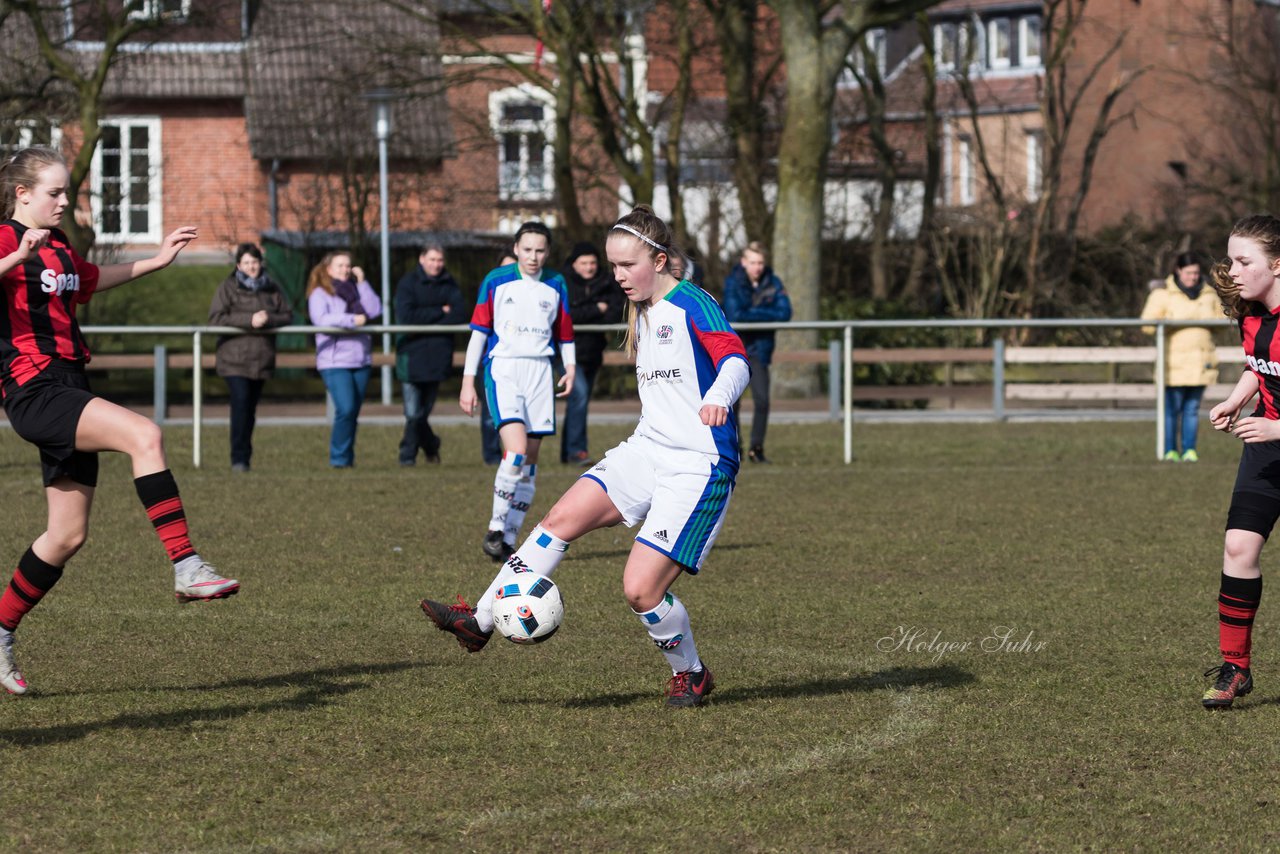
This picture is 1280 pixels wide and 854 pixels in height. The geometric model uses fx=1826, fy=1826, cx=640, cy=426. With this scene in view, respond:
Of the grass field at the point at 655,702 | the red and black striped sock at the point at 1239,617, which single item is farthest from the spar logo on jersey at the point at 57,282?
the red and black striped sock at the point at 1239,617

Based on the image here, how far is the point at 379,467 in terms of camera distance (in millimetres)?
16156

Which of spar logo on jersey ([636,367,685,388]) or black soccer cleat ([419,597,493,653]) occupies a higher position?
spar logo on jersey ([636,367,685,388])

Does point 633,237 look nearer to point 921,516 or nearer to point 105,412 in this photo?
point 105,412

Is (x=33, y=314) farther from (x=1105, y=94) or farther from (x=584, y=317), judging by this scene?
(x=1105, y=94)

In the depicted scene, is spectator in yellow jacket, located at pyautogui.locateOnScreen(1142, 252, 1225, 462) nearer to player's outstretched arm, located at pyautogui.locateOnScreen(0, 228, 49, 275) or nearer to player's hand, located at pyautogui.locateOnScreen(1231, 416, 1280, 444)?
player's hand, located at pyautogui.locateOnScreen(1231, 416, 1280, 444)

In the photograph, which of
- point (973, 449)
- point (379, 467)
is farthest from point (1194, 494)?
point (379, 467)

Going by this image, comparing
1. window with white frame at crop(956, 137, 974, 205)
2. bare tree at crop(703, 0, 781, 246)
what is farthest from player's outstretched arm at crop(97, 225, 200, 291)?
window with white frame at crop(956, 137, 974, 205)

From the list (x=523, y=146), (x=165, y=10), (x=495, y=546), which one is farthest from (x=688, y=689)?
(x=523, y=146)

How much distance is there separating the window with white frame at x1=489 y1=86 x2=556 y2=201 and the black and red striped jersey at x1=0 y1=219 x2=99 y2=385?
24332mm

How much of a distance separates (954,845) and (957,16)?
44.3 metres

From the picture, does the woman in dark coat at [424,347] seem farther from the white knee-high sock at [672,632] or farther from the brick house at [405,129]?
the brick house at [405,129]

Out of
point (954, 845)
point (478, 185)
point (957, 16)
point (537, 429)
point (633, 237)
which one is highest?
point (957, 16)

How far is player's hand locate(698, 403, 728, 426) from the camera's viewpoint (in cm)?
579

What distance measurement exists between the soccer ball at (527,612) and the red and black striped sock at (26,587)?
1502 mm
